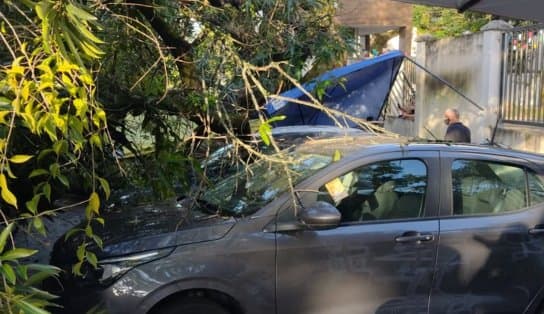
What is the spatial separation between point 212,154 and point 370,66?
6065 millimetres

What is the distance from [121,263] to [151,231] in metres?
0.29

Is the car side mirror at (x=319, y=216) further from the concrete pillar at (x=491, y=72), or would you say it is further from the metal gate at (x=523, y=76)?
the concrete pillar at (x=491, y=72)

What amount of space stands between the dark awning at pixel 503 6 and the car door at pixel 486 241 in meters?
1.19

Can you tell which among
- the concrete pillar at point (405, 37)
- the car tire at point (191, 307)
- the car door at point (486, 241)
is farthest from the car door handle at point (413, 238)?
the concrete pillar at point (405, 37)

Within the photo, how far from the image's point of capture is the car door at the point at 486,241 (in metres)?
3.74

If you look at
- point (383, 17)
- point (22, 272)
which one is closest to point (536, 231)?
point (22, 272)

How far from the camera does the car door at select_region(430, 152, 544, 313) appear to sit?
3744 mm

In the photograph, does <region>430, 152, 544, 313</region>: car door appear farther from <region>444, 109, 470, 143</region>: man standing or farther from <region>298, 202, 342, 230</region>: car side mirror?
<region>444, 109, 470, 143</region>: man standing

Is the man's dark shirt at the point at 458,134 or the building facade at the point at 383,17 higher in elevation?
the building facade at the point at 383,17

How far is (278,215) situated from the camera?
11.6ft

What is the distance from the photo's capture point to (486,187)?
3977mm

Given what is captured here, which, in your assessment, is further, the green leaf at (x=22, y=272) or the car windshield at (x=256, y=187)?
the car windshield at (x=256, y=187)

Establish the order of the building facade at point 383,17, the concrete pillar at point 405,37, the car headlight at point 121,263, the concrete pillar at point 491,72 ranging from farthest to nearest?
the concrete pillar at point 405,37 → the building facade at point 383,17 → the concrete pillar at point 491,72 → the car headlight at point 121,263

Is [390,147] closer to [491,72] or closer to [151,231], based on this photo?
[151,231]
